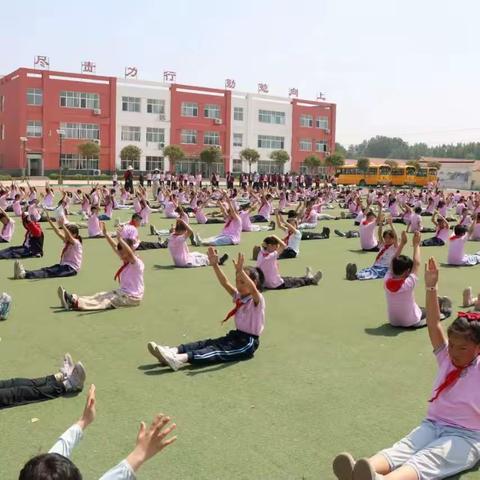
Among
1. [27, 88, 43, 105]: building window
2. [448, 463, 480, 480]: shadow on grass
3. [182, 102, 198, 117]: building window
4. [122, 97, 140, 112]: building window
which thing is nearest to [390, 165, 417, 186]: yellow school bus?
[182, 102, 198, 117]: building window

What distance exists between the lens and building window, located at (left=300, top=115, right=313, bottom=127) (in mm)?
69062

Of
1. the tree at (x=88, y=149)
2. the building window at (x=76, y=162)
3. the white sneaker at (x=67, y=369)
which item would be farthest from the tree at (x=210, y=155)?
the white sneaker at (x=67, y=369)

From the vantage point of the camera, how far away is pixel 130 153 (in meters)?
55.9

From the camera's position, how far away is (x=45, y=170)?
179 ft

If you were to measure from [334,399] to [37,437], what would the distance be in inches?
89.5

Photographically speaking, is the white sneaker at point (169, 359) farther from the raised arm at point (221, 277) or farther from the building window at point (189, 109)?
the building window at point (189, 109)

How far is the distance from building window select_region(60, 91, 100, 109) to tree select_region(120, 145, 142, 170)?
4771mm

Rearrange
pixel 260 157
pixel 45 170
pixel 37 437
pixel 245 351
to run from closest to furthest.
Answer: pixel 37 437 < pixel 245 351 < pixel 45 170 < pixel 260 157

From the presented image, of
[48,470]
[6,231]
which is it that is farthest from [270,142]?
[48,470]

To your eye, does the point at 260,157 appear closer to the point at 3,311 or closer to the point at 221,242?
the point at 221,242

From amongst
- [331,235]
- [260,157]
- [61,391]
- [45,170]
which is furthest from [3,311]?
[260,157]

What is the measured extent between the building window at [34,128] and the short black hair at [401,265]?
5158 cm

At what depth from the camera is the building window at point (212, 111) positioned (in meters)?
62.5

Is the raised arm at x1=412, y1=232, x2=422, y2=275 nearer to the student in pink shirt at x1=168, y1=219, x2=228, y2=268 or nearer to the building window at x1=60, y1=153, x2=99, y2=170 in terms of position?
the student in pink shirt at x1=168, y1=219, x2=228, y2=268
